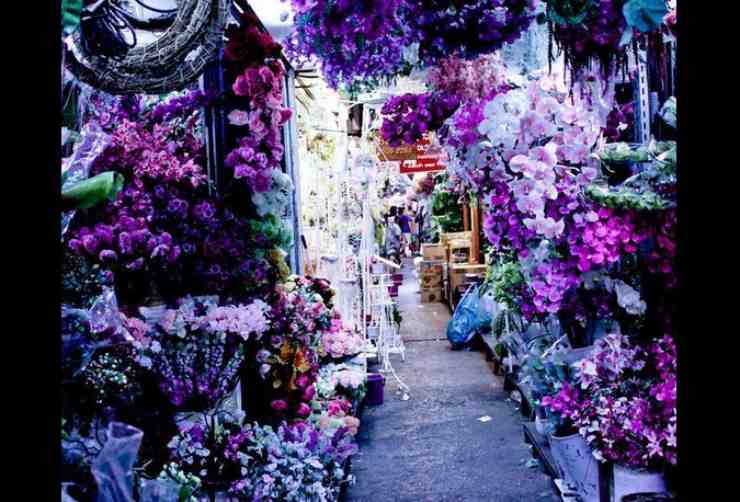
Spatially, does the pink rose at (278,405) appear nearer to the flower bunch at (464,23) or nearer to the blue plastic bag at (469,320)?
the flower bunch at (464,23)

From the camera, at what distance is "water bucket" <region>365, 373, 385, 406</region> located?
8969 mm

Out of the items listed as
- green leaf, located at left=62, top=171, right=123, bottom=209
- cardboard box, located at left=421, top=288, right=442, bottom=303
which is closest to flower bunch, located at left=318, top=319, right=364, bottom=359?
green leaf, located at left=62, top=171, right=123, bottom=209

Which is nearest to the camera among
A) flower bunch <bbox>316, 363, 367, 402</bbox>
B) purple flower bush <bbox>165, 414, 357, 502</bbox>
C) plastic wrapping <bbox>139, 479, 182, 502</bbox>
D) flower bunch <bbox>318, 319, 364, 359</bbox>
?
plastic wrapping <bbox>139, 479, 182, 502</bbox>

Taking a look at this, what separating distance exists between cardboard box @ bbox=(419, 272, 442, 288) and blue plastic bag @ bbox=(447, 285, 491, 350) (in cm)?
536

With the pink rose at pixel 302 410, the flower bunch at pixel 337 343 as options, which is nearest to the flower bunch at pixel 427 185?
the flower bunch at pixel 337 343

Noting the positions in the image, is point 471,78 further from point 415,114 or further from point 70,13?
point 70,13

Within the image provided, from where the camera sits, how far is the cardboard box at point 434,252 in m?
16.8

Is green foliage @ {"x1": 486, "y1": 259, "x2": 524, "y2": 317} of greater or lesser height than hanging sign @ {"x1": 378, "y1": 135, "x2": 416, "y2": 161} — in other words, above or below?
below

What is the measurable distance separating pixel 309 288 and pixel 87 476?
16.0 feet

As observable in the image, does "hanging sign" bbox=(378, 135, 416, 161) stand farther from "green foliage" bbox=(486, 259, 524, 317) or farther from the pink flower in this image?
the pink flower

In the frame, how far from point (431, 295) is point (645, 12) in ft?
49.3

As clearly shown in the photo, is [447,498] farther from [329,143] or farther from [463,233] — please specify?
[463,233]

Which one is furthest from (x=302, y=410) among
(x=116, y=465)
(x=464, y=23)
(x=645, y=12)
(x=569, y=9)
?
→ (x=116, y=465)

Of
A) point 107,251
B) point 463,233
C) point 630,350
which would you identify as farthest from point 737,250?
point 463,233
